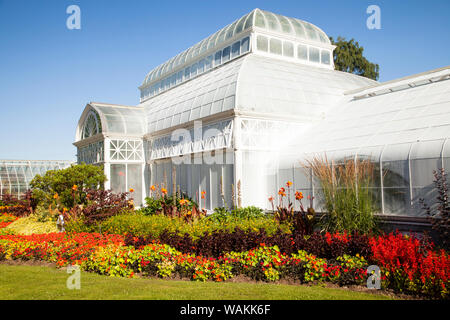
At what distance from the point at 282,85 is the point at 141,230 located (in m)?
10.6

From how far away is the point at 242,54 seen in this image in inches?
891

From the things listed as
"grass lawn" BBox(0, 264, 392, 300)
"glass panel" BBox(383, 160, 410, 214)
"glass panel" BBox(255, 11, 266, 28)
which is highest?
"glass panel" BBox(255, 11, 266, 28)

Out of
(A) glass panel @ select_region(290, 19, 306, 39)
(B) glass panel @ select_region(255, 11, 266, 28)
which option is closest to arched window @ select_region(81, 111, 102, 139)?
(B) glass panel @ select_region(255, 11, 266, 28)

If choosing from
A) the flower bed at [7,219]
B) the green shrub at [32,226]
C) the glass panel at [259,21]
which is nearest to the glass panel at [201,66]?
the glass panel at [259,21]

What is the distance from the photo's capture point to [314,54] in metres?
24.5

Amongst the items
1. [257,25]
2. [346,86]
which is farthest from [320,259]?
[257,25]

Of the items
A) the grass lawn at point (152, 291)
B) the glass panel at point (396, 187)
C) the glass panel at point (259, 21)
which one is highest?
the glass panel at point (259, 21)

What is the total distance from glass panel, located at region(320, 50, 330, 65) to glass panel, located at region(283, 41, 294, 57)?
2.39m

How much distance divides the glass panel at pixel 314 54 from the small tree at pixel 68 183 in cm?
1450

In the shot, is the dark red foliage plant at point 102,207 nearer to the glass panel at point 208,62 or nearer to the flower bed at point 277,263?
the flower bed at point 277,263

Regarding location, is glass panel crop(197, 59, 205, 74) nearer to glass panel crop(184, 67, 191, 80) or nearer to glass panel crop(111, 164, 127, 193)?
glass panel crop(184, 67, 191, 80)

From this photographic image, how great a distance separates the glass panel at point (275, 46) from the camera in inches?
894

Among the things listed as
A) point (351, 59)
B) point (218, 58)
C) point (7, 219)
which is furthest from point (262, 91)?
point (351, 59)

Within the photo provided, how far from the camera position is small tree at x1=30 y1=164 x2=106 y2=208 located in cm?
1936
